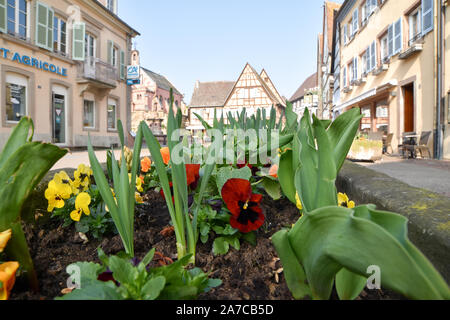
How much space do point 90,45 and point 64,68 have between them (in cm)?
253

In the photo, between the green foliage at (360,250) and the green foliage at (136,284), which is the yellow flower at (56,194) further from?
the green foliage at (360,250)

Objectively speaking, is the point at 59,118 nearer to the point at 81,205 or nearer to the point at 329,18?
the point at 81,205

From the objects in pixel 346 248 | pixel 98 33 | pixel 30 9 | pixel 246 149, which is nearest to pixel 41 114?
pixel 30 9

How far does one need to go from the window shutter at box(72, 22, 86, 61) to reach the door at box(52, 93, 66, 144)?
71.9 inches

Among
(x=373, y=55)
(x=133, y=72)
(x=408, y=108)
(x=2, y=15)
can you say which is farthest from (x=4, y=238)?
(x=133, y=72)

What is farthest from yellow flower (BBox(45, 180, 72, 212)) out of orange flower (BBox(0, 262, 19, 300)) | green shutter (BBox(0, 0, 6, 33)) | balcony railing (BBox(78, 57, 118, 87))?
balcony railing (BBox(78, 57, 118, 87))

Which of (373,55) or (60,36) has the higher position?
(60,36)

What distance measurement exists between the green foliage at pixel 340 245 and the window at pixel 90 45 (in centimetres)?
1485

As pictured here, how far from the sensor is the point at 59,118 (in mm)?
12109

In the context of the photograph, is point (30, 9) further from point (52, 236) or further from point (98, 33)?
point (52, 236)

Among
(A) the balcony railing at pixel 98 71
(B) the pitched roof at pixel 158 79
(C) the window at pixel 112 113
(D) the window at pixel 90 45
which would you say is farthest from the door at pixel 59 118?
(B) the pitched roof at pixel 158 79

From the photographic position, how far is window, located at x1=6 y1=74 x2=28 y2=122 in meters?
10.0

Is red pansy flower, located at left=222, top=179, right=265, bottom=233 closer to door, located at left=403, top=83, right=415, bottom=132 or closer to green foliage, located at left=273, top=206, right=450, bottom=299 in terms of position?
green foliage, located at left=273, top=206, right=450, bottom=299

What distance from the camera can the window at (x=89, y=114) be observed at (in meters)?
13.8
